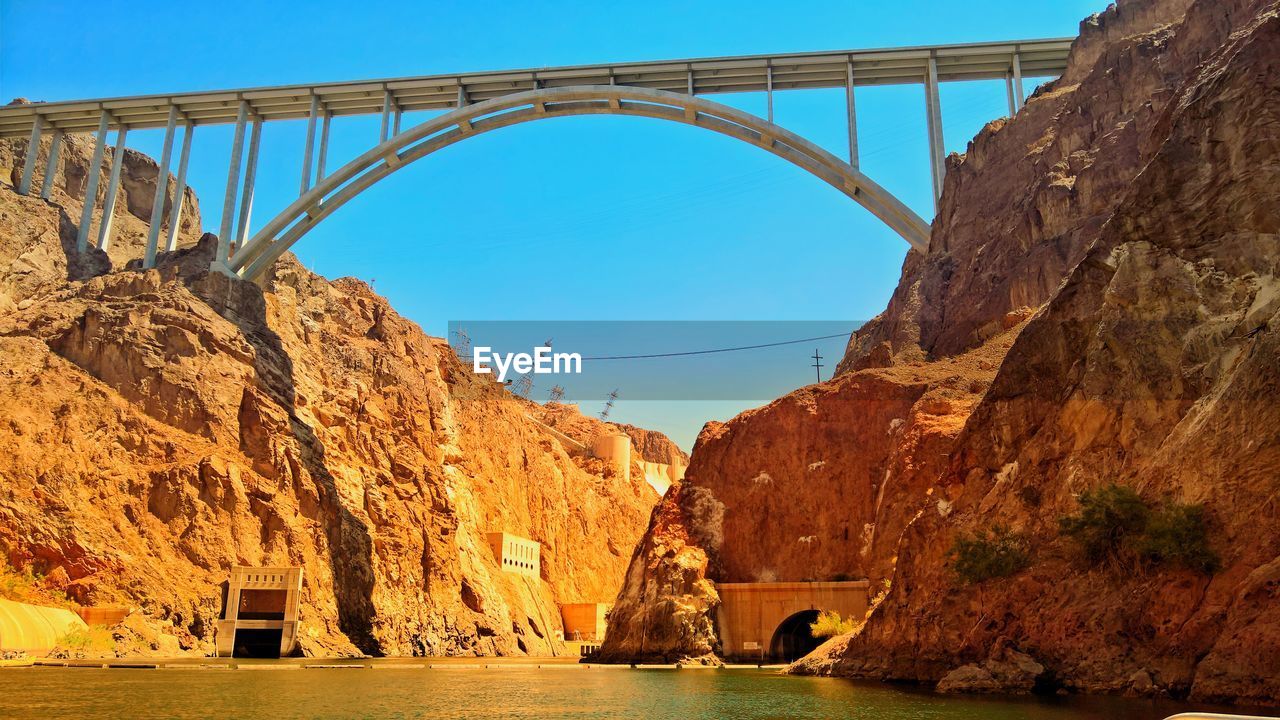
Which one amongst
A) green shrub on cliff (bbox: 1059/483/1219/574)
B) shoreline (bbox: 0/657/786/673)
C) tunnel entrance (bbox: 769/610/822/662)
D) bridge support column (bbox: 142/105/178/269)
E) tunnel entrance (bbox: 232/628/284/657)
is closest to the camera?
green shrub on cliff (bbox: 1059/483/1219/574)

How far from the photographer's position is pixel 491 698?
80.8 ft

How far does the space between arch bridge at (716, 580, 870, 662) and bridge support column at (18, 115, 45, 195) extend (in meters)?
41.1

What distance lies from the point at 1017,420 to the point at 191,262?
144 ft

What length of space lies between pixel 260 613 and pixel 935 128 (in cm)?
3474

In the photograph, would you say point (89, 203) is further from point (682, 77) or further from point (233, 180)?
point (682, 77)

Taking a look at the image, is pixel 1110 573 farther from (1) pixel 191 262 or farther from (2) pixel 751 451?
(1) pixel 191 262

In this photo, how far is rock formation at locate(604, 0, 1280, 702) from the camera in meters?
18.8

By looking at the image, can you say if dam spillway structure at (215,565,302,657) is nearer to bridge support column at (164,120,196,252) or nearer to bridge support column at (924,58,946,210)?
bridge support column at (164,120,196,252)

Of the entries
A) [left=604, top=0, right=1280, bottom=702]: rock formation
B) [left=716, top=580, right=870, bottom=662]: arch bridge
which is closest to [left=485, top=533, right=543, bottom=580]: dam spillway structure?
[left=604, top=0, right=1280, bottom=702]: rock formation

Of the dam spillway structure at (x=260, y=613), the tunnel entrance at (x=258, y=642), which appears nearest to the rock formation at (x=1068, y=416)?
the dam spillway structure at (x=260, y=613)

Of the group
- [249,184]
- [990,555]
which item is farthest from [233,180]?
[990,555]

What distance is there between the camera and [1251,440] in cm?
1817

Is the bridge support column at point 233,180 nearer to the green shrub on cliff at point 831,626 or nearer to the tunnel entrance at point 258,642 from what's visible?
the tunnel entrance at point 258,642

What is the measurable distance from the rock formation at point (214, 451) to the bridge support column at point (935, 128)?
3213cm
